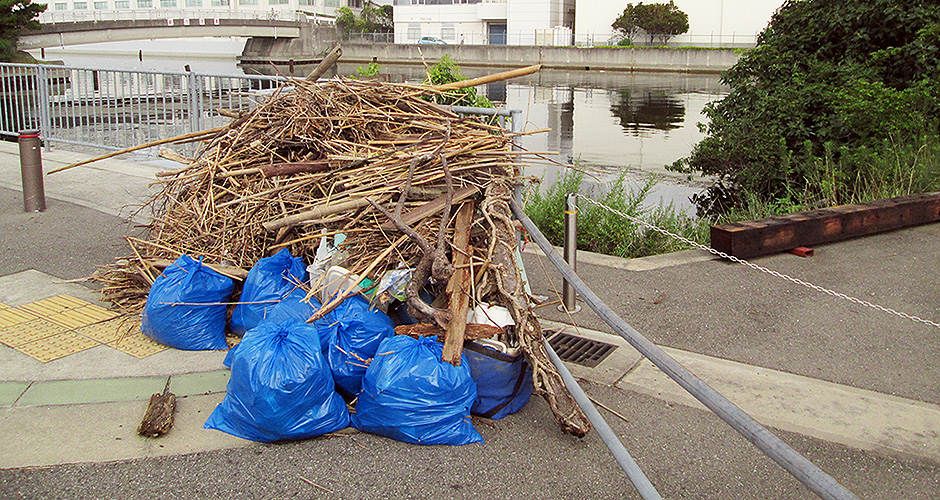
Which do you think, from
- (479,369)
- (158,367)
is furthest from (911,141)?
(158,367)

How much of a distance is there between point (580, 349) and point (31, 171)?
274 inches

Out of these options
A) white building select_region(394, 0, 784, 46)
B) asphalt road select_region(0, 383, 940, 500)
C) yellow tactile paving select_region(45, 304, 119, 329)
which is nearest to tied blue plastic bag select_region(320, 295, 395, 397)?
asphalt road select_region(0, 383, 940, 500)

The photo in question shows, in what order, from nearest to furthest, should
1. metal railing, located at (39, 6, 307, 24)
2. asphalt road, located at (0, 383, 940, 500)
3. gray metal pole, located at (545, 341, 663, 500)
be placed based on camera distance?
gray metal pole, located at (545, 341, 663, 500)
asphalt road, located at (0, 383, 940, 500)
metal railing, located at (39, 6, 307, 24)

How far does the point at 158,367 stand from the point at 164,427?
897mm

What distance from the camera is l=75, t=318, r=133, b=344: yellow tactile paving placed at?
5285 mm

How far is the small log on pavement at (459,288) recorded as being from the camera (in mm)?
4113

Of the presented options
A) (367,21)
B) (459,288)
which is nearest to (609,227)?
(459,288)

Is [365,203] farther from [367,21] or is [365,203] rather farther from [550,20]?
[367,21]

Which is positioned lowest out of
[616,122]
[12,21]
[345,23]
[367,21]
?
[616,122]

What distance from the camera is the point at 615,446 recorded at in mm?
3422

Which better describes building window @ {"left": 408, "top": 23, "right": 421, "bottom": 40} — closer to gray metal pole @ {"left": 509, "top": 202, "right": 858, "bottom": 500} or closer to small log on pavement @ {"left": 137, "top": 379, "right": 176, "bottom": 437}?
small log on pavement @ {"left": 137, "top": 379, "right": 176, "bottom": 437}

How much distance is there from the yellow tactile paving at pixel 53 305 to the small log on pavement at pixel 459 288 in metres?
3.17

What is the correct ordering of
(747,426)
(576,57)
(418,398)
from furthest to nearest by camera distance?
1. (576,57)
2. (418,398)
3. (747,426)

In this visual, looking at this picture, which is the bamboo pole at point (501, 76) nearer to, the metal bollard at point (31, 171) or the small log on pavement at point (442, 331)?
the small log on pavement at point (442, 331)
